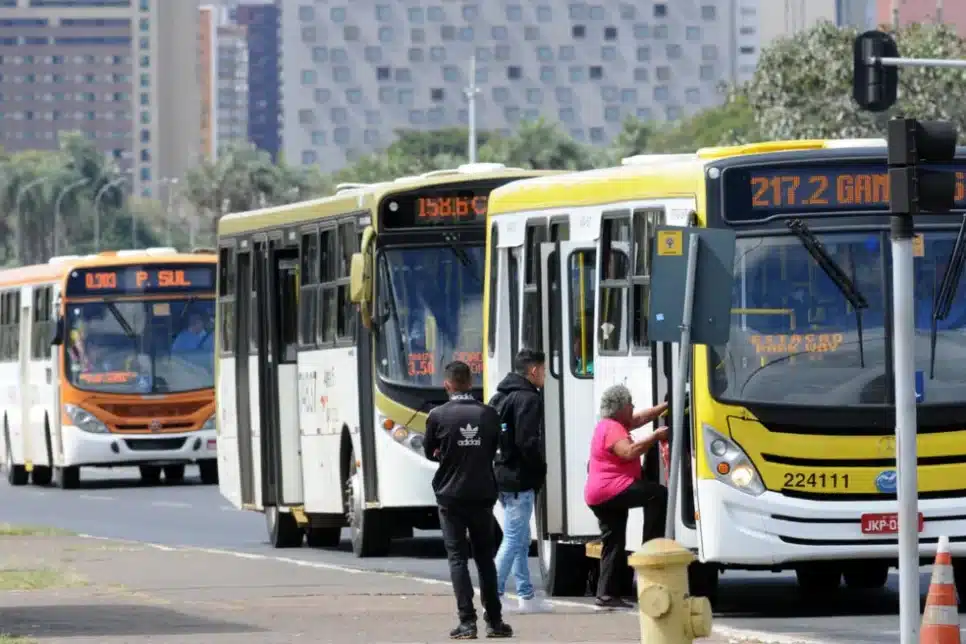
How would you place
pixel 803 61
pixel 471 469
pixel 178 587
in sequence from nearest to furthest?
1. pixel 471 469
2. pixel 178 587
3. pixel 803 61

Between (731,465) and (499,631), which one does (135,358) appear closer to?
(731,465)

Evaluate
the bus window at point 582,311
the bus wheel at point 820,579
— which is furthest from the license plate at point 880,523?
the bus wheel at point 820,579

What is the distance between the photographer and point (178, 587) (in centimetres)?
1931

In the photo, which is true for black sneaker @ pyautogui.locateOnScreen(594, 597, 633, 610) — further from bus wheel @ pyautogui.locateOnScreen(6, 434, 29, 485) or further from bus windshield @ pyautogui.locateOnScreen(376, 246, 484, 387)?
bus wheel @ pyautogui.locateOnScreen(6, 434, 29, 485)

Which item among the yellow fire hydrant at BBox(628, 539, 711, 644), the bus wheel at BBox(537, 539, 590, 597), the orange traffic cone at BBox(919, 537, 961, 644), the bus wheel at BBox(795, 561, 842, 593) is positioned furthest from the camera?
the bus wheel at BBox(795, 561, 842, 593)

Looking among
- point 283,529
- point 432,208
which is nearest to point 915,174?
point 432,208

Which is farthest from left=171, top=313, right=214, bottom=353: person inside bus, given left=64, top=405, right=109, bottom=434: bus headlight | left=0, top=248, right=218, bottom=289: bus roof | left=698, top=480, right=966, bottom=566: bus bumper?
Result: left=698, top=480, right=966, bottom=566: bus bumper

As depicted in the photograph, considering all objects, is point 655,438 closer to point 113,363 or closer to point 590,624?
point 590,624

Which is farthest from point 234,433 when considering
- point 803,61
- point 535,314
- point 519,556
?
point 803,61

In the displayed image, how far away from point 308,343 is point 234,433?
2.66 m

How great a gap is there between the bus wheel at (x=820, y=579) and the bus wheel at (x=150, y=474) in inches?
897

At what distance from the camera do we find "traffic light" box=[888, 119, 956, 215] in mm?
12227

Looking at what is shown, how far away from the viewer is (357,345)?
2212cm

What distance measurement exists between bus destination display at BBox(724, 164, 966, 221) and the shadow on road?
3715 mm
